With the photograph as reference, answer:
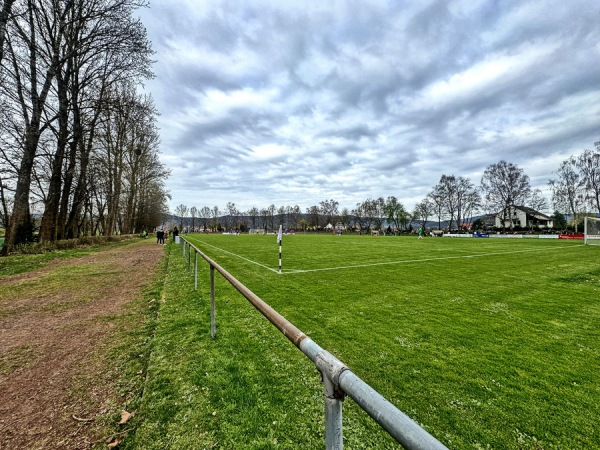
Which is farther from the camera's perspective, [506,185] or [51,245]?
[506,185]

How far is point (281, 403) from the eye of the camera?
2.60 m

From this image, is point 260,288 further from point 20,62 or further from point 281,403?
point 20,62

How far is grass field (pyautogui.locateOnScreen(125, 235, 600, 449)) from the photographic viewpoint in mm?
2246

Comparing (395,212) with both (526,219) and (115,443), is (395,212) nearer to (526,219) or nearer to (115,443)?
(526,219)

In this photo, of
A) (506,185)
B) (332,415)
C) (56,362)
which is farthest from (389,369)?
(506,185)

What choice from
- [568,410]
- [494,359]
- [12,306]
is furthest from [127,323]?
[568,410]

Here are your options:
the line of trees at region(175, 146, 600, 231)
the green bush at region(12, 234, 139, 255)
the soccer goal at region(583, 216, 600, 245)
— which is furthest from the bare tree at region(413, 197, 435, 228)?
the green bush at region(12, 234, 139, 255)

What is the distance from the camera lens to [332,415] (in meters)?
1.13

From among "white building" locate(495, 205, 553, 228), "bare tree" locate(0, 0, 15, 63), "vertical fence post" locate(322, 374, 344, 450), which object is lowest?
"vertical fence post" locate(322, 374, 344, 450)

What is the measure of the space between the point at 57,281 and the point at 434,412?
31.8 ft

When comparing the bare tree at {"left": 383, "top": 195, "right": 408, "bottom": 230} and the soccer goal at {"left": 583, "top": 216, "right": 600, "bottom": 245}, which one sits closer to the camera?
the soccer goal at {"left": 583, "top": 216, "right": 600, "bottom": 245}

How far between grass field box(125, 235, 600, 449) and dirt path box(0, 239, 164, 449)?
545mm

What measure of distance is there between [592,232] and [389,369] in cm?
3885

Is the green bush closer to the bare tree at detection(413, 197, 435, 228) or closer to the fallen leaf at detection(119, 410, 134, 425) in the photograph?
the fallen leaf at detection(119, 410, 134, 425)
